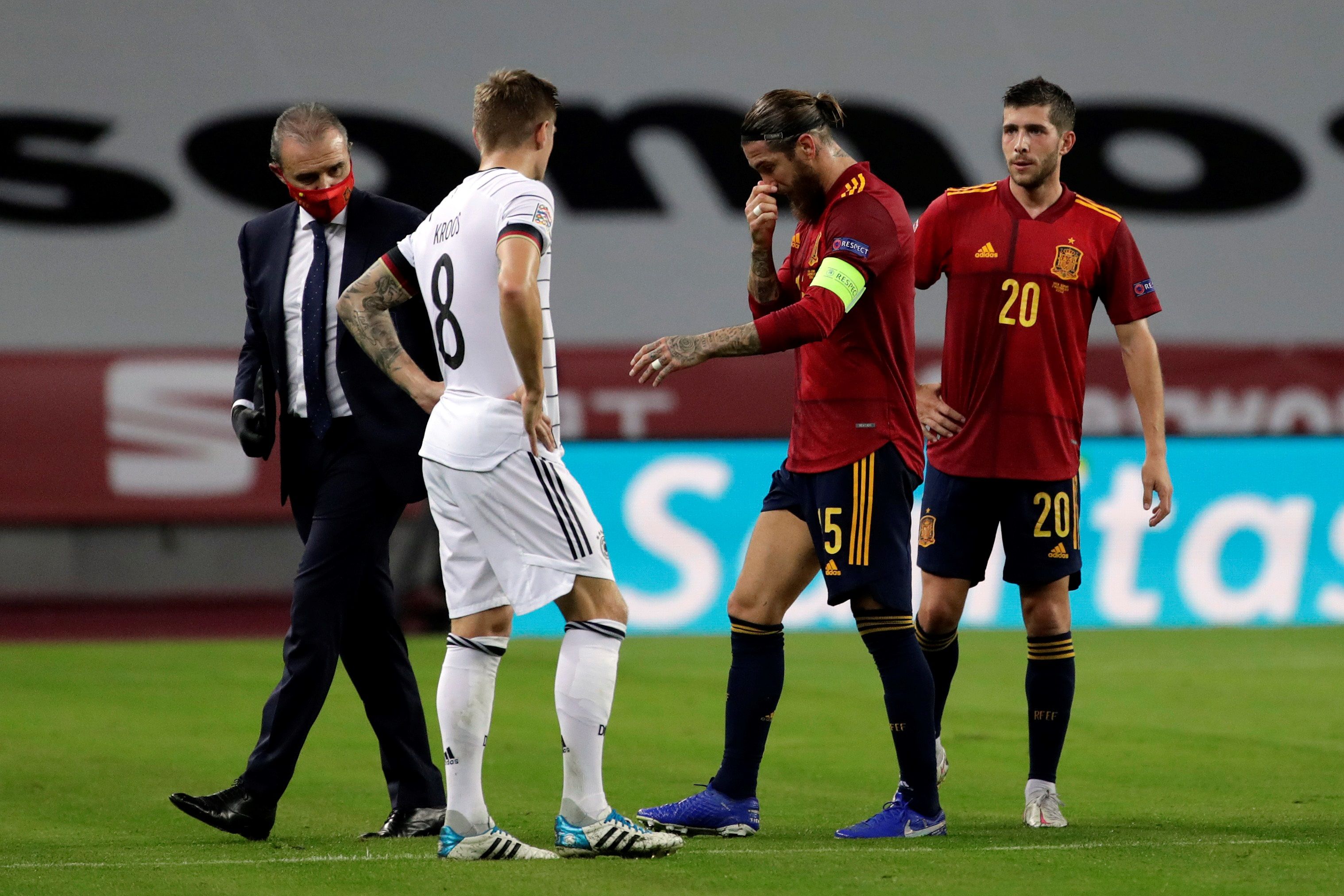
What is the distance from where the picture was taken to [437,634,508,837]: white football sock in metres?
4.57

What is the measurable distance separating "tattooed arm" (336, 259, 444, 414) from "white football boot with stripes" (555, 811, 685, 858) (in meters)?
1.16

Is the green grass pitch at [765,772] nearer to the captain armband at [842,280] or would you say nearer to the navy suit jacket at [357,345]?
the navy suit jacket at [357,345]

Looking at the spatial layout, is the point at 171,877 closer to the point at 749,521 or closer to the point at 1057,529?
the point at 1057,529

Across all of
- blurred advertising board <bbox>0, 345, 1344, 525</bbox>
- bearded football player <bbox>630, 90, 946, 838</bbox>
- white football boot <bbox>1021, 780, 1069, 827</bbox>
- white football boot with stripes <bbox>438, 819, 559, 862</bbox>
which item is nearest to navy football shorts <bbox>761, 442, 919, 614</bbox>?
bearded football player <bbox>630, 90, 946, 838</bbox>

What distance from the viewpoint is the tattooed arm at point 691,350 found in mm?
4516

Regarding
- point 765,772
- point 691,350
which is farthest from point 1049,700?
point 691,350

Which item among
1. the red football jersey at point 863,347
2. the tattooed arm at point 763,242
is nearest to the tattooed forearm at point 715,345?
the red football jersey at point 863,347

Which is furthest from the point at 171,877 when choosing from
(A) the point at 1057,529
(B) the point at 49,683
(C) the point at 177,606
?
(C) the point at 177,606

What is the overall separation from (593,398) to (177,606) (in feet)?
10.5

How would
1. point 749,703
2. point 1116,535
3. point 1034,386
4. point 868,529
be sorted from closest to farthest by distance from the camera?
point 868,529, point 749,703, point 1034,386, point 1116,535

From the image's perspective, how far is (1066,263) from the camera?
5.40m

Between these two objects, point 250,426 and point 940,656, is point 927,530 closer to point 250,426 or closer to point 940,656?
point 940,656

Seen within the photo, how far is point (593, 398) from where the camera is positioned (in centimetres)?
1284

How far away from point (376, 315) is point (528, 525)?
74 cm
